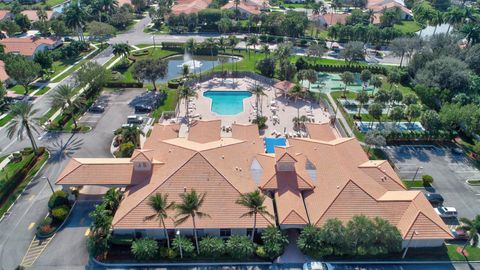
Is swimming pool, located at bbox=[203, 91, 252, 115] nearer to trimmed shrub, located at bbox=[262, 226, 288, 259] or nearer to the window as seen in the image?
the window

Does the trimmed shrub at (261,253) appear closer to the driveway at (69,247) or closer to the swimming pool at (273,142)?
the swimming pool at (273,142)

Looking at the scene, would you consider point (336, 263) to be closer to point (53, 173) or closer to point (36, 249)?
point (36, 249)

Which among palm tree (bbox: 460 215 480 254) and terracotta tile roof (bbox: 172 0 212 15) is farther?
terracotta tile roof (bbox: 172 0 212 15)

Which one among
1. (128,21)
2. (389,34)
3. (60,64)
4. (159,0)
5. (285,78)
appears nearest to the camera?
(285,78)

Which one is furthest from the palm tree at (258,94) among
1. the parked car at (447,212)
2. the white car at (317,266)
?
the parked car at (447,212)

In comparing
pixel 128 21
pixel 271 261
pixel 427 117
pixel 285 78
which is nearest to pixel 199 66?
pixel 285 78

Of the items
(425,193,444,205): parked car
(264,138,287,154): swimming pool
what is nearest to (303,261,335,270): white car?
(425,193,444,205): parked car

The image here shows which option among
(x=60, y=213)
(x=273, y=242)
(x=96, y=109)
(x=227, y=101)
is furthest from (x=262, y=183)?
(x=96, y=109)
